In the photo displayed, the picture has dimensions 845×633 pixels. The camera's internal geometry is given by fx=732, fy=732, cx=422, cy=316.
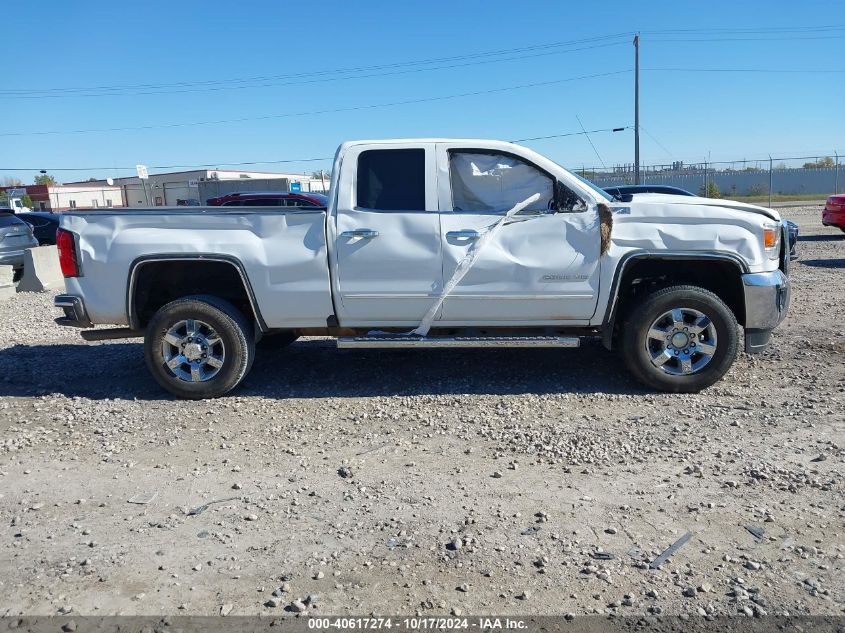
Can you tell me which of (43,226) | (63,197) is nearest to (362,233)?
(43,226)

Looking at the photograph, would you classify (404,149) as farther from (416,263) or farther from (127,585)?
(127,585)

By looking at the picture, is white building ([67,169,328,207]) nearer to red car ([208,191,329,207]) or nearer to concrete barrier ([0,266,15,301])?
red car ([208,191,329,207])

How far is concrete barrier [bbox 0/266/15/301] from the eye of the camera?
41.9ft

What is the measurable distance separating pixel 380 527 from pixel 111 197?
68147 millimetres

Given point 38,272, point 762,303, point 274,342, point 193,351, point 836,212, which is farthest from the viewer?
point 836,212

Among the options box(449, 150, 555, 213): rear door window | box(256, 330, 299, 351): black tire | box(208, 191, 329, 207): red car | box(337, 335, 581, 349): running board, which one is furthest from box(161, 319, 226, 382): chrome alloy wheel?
box(208, 191, 329, 207): red car

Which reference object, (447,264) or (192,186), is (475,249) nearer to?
(447,264)

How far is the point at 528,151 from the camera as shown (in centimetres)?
605

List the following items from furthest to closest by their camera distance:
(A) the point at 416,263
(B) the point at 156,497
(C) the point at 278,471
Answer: (A) the point at 416,263 → (C) the point at 278,471 → (B) the point at 156,497

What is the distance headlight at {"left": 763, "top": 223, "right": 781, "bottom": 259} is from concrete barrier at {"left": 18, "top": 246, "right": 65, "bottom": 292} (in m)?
11.8

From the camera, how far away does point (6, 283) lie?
Result: 42.2 ft

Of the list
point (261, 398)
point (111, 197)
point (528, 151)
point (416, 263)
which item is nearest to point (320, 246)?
point (416, 263)

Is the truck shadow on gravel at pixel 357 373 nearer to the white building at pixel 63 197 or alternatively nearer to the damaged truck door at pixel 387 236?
the damaged truck door at pixel 387 236

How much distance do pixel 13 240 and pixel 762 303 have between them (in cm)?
1371
